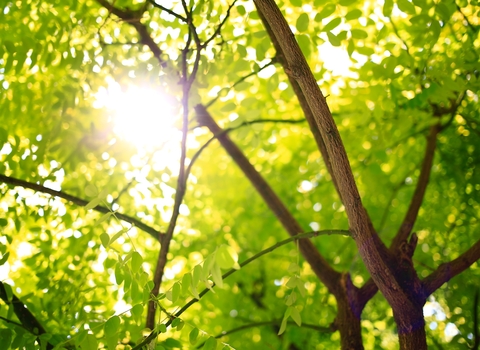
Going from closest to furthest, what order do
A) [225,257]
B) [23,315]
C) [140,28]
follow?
[225,257], [23,315], [140,28]

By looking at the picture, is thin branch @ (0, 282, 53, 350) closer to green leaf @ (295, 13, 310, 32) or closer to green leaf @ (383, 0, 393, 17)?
green leaf @ (295, 13, 310, 32)

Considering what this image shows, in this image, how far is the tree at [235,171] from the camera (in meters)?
2.00

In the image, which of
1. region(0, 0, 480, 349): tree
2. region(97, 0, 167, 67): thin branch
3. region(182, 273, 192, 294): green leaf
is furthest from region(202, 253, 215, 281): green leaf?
region(97, 0, 167, 67): thin branch

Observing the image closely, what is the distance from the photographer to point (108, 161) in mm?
3129

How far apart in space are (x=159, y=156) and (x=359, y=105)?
1.43 m

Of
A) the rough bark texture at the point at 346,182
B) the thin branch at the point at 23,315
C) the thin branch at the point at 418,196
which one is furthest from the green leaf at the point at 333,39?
the thin branch at the point at 23,315

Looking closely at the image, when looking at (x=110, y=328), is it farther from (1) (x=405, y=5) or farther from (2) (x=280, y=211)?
(1) (x=405, y=5)

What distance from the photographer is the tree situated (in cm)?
200

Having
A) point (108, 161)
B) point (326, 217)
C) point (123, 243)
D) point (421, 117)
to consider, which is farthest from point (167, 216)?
point (421, 117)

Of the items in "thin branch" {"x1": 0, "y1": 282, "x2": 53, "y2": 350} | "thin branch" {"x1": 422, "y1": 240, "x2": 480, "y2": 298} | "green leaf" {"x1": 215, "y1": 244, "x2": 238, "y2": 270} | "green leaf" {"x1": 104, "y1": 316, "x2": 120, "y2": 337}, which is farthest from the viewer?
"thin branch" {"x1": 0, "y1": 282, "x2": 53, "y2": 350}

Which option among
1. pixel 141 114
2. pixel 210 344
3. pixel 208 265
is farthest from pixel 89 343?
pixel 141 114

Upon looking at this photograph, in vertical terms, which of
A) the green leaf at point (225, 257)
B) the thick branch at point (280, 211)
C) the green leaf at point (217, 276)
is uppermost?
the thick branch at point (280, 211)

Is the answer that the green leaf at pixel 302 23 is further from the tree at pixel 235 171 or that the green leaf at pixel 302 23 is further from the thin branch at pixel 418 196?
the thin branch at pixel 418 196

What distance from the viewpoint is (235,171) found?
4215mm
